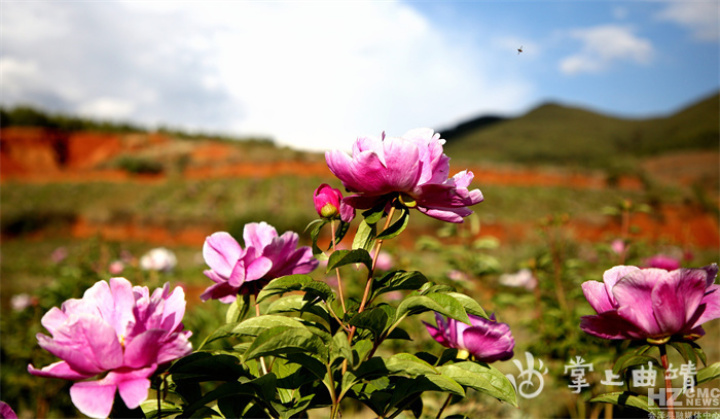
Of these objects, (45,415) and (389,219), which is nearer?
(389,219)

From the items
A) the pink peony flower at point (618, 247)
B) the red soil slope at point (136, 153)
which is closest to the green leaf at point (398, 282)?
the pink peony flower at point (618, 247)

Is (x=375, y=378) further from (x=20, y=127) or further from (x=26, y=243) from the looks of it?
(x=20, y=127)

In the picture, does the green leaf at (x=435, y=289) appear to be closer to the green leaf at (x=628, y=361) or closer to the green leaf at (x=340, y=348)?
the green leaf at (x=340, y=348)

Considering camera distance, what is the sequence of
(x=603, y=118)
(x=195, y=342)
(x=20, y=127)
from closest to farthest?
(x=195, y=342) < (x=20, y=127) < (x=603, y=118)

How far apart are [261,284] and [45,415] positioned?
2475mm

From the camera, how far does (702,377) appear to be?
778 mm

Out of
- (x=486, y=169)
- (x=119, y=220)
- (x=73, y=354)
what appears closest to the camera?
(x=73, y=354)

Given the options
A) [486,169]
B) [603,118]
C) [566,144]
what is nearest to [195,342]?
[486,169]

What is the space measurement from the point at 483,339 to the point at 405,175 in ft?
1.30

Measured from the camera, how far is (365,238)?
73 cm

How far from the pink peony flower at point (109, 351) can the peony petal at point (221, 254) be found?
0.18m

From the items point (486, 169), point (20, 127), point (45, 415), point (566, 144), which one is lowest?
point (45, 415)

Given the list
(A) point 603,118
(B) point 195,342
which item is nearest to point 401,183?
(B) point 195,342

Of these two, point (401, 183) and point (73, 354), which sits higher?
point (401, 183)
